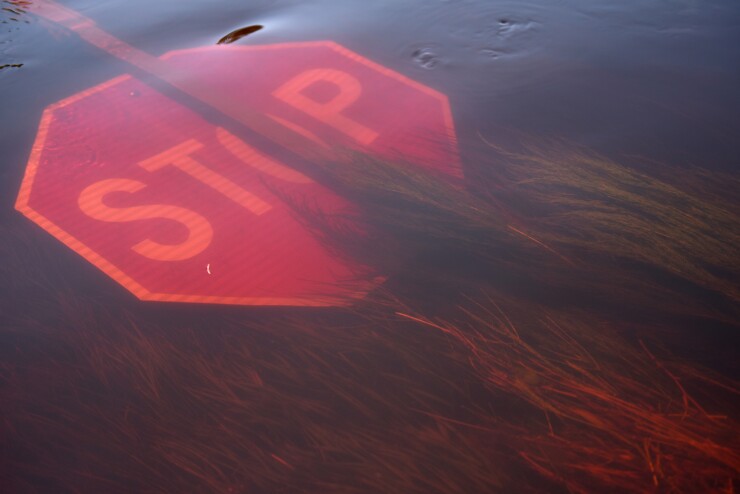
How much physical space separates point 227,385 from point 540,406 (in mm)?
770

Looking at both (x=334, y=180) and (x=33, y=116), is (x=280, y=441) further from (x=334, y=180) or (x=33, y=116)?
(x=33, y=116)

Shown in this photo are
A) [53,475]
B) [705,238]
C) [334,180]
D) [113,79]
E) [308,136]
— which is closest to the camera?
[53,475]

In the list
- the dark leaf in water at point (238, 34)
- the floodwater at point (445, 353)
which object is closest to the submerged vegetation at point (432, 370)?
the floodwater at point (445, 353)

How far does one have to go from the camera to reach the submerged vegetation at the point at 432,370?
1240 millimetres

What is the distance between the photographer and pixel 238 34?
2715mm

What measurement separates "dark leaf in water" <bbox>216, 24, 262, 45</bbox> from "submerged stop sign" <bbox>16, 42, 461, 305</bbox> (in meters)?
0.07

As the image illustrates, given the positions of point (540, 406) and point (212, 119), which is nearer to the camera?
point (540, 406)

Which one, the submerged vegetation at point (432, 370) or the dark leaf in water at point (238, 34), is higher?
the dark leaf in water at point (238, 34)

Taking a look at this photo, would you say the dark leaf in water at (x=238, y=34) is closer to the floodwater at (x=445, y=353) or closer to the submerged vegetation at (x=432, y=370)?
the floodwater at (x=445, y=353)

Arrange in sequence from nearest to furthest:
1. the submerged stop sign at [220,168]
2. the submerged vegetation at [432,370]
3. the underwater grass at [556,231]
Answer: the submerged vegetation at [432,370], the underwater grass at [556,231], the submerged stop sign at [220,168]

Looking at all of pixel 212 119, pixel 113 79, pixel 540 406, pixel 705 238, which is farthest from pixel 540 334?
pixel 113 79

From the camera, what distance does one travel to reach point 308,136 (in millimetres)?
2146

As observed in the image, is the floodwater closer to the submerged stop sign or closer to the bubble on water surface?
the submerged stop sign

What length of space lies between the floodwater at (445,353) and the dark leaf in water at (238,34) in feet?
2.46
